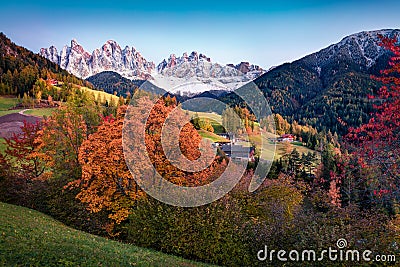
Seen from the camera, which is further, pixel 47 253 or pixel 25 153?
pixel 25 153

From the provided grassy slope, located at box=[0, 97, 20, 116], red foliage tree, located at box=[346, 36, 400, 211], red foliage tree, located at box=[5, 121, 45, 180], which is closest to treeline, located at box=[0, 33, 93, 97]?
grassy slope, located at box=[0, 97, 20, 116]

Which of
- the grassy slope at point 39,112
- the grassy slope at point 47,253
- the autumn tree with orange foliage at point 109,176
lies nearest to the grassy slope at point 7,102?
the grassy slope at point 39,112

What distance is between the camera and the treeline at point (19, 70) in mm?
103625

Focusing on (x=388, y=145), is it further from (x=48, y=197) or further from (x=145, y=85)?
(x=48, y=197)

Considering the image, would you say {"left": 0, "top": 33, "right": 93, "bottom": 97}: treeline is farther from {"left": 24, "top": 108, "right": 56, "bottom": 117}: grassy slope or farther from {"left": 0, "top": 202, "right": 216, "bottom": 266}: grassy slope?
{"left": 0, "top": 202, "right": 216, "bottom": 266}: grassy slope

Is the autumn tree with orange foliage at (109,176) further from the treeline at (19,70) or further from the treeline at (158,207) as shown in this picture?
the treeline at (19,70)

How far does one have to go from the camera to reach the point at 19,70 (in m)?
118

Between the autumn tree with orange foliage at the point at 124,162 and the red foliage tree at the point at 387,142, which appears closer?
the red foliage tree at the point at 387,142

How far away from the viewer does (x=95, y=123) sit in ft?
111

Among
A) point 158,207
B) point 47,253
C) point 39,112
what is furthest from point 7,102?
point 47,253

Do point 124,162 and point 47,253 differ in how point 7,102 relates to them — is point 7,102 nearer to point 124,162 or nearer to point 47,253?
point 124,162

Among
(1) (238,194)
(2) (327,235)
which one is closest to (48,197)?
(1) (238,194)

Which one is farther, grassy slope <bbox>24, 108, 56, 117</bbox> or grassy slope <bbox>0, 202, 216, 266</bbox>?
grassy slope <bbox>24, 108, 56, 117</bbox>

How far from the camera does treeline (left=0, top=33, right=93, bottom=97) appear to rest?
Answer: 10362cm
